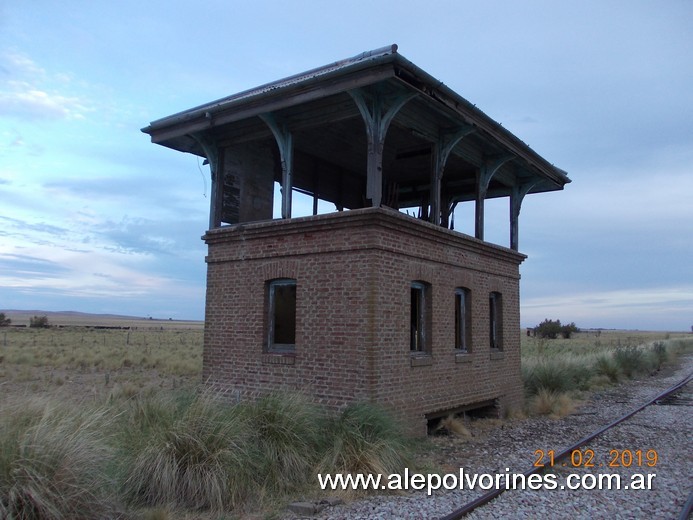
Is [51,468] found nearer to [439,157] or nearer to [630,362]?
[439,157]

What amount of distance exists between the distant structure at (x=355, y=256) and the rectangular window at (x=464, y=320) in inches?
1.0

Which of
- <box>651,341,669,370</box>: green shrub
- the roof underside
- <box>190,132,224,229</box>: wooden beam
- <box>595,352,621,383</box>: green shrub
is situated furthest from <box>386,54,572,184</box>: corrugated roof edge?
<box>651,341,669,370</box>: green shrub

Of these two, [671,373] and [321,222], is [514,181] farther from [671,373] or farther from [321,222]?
[671,373]

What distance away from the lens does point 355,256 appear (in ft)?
32.8

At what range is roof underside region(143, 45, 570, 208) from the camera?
32.3ft

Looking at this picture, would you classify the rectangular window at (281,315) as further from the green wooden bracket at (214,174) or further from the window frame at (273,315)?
the green wooden bracket at (214,174)

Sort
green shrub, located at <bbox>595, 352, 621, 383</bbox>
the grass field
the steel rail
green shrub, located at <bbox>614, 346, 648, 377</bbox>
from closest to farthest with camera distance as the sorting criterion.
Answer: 1. the grass field
2. the steel rail
3. green shrub, located at <bbox>595, 352, 621, 383</bbox>
4. green shrub, located at <bbox>614, 346, 648, 377</bbox>

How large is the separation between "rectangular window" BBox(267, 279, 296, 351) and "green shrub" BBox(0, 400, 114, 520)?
5.37 metres

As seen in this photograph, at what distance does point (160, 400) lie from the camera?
8.23 metres

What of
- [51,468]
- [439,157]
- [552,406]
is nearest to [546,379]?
[552,406]

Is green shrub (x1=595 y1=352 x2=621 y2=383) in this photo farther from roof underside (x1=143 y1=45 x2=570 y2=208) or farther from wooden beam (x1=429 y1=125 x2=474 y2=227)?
wooden beam (x1=429 y1=125 x2=474 y2=227)

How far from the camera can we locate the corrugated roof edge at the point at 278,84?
30.8 ft

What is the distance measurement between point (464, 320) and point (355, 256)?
164 inches

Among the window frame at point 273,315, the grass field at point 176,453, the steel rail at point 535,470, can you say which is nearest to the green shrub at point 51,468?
the grass field at point 176,453
